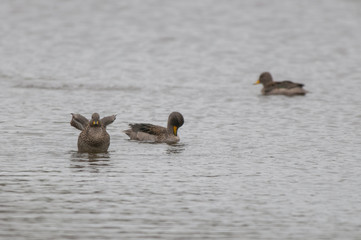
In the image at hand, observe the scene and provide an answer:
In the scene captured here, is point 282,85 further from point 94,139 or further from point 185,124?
point 94,139

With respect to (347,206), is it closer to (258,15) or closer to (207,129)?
(207,129)

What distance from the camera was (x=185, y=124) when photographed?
20984mm

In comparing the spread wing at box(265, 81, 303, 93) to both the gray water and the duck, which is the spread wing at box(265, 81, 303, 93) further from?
the gray water

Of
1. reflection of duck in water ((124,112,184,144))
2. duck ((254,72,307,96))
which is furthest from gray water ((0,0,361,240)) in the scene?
duck ((254,72,307,96))

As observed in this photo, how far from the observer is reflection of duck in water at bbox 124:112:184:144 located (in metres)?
18.7

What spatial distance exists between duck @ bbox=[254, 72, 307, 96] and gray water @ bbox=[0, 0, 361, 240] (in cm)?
58

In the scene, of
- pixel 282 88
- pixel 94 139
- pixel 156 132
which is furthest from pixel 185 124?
pixel 282 88

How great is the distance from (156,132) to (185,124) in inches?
84.9

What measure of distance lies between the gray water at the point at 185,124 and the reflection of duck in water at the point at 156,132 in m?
0.24

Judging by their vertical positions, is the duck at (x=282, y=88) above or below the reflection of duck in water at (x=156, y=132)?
above

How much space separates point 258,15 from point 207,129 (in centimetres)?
2676

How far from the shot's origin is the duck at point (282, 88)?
85.8ft

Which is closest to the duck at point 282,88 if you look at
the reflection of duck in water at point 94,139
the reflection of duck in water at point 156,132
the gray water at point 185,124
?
the gray water at point 185,124

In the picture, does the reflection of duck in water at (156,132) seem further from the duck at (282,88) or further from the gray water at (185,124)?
the duck at (282,88)
